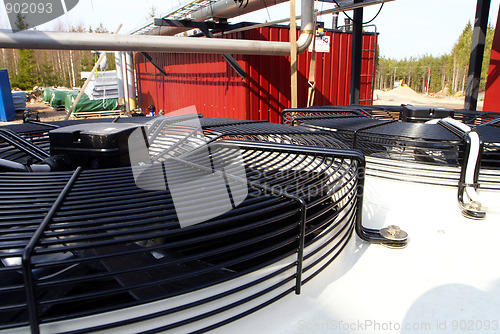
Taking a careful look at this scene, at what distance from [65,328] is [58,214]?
1.44ft

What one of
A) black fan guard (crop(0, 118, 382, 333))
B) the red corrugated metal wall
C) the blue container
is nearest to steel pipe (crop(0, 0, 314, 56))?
the red corrugated metal wall

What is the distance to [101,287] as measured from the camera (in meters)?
1.60

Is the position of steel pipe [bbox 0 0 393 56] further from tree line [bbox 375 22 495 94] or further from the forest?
tree line [bbox 375 22 495 94]

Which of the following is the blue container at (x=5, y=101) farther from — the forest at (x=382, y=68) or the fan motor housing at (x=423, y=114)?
the fan motor housing at (x=423, y=114)

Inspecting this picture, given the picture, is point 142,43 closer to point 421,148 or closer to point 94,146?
point 94,146

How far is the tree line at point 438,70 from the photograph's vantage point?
3844cm

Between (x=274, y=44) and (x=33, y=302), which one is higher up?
(x=274, y=44)

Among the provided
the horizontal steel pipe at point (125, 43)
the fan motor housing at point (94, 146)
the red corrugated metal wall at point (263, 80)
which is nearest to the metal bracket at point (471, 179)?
the fan motor housing at point (94, 146)

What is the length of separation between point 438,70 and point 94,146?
54294mm

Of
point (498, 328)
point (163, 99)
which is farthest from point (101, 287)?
point (163, 99)

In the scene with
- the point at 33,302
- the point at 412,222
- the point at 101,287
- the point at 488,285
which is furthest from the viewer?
the point at 412,222

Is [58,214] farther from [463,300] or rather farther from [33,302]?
[463,300]

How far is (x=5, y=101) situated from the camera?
1827cm

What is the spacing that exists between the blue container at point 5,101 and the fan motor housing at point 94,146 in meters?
19.9
